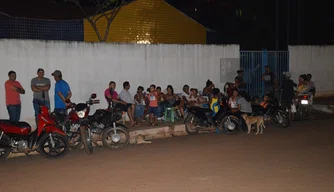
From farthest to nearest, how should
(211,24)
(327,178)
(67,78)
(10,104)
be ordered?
(211,24) < (67,78) < (10,104) < (327,178)

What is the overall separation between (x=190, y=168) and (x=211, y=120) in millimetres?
4204

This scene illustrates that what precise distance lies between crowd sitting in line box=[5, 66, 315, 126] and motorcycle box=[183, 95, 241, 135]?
284mm

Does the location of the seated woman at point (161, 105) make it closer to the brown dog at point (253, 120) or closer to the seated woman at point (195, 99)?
the seated woman at point (195, 99)

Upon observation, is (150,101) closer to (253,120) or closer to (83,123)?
(253,120)

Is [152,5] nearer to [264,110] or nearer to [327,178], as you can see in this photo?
[264,110]

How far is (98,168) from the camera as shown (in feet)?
25.3

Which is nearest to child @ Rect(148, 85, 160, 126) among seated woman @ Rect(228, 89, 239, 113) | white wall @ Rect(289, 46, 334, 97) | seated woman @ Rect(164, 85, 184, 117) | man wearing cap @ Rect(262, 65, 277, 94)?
seated woman @ Rect(164, 85, 184, 117)

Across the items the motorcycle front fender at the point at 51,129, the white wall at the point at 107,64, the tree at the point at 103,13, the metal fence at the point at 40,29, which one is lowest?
the motorcycle front fender at the point at 51,129

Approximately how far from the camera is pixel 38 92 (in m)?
11.0

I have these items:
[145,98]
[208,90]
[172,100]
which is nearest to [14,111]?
[145,98]

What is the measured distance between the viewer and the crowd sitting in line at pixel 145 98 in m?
10.5

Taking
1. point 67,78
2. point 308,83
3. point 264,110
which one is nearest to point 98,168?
point 67,78

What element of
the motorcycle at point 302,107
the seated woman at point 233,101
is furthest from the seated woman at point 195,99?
the motorcycle at point 302,107

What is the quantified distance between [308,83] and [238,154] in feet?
24.8
